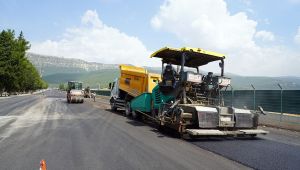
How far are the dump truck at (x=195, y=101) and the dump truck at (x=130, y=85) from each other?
1.99 metres

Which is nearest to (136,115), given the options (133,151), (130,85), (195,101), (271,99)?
(130,85)

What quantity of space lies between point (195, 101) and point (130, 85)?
7003 mm

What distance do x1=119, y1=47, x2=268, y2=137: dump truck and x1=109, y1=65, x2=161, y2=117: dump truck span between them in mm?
1991

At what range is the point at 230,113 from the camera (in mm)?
11945

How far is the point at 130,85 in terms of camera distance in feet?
62.6

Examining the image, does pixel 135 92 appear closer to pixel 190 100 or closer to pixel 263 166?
pixel 190 100

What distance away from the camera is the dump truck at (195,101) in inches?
448

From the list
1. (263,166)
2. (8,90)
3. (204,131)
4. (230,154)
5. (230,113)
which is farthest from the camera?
(8,90)

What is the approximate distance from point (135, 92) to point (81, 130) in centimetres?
592

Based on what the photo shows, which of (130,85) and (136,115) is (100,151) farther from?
(130,85)

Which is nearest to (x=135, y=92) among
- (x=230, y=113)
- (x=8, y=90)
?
(x=230, y=113)

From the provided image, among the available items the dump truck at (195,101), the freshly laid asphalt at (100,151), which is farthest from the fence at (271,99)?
the freshly laid asphalt at (100,151)

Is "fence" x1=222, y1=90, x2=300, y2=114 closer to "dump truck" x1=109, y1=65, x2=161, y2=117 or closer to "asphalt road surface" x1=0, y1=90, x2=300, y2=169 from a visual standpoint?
"dump truck" x1=109, y1=65, x2=161, y2=117

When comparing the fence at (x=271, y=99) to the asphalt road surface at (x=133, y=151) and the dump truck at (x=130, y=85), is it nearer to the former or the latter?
the dump truck at (x=130, y=85)
